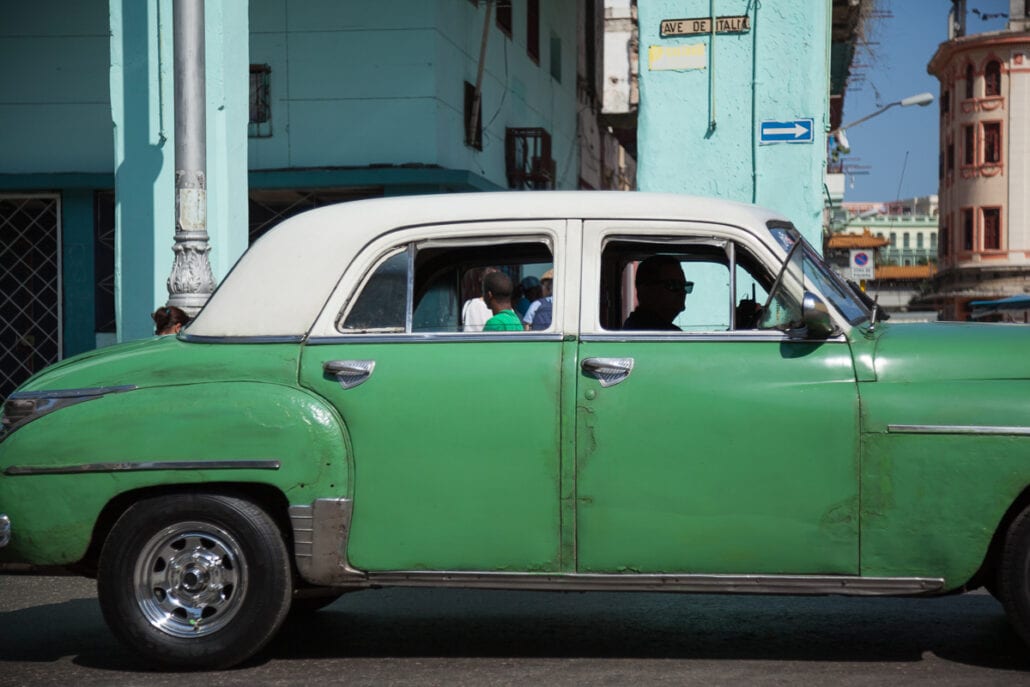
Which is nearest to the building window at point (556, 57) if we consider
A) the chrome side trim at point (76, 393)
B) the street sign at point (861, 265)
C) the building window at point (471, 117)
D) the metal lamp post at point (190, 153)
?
the building window at point (471, 117)

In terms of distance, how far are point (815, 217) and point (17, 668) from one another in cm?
949

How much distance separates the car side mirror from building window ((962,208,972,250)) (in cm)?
7215

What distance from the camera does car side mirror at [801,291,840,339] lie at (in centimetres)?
543

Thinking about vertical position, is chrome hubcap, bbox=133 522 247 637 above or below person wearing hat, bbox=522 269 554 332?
below

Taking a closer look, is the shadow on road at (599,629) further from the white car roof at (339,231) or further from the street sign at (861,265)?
the street sign at (861,265)

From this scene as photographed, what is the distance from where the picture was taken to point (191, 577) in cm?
576

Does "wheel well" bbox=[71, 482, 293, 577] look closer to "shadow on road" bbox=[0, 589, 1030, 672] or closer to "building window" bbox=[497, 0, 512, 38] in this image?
"shadow on road" bbox=[0, 589, 1030, 672]

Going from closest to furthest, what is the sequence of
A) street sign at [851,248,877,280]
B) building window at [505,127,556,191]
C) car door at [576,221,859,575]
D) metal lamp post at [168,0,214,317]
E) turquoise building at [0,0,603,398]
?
car door at [576,221,859,575]
metal lamp post at [168,0,214,317]
turquoise building at [0,0,603,398]
building window at [505,127,556,191]
street sign at [851,248,877,280]

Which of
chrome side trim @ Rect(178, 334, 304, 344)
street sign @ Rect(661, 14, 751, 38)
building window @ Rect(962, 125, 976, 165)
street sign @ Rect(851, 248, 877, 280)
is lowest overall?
chrome side trim @ Rect(178, 334, 304, 344)

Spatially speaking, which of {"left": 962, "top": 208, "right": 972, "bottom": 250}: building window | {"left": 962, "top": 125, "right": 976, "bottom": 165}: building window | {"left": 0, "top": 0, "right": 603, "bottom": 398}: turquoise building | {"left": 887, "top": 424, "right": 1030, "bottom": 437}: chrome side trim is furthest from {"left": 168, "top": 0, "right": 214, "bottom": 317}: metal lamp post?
{"left": 962, "top": 125, "right": 976, "bottom": 165}: building window

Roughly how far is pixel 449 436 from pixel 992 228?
72.2 m

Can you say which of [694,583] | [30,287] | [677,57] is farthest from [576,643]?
[30,287]

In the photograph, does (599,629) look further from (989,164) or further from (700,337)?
(989,164)

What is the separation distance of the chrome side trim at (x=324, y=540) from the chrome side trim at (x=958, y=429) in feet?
6.69
